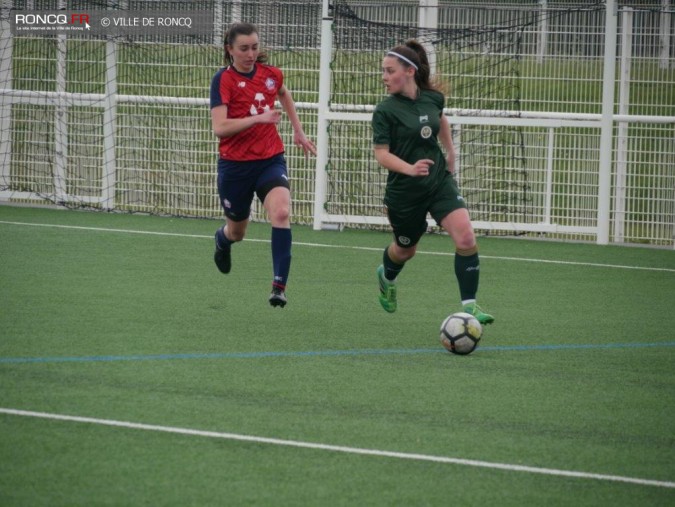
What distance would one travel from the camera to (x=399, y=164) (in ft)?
25.9

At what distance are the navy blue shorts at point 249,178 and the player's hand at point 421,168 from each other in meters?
1.72

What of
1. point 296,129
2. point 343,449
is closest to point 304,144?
point 296,129

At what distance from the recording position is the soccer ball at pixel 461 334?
7.51 meters

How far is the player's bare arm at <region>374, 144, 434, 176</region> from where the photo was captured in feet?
25.1

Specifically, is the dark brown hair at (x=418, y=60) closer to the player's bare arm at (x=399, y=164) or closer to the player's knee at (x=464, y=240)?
the player's bare arm at (x=399, y=164)

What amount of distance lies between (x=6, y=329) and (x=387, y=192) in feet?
8.74

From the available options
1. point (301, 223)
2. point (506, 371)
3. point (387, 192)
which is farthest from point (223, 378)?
point (301, 223)

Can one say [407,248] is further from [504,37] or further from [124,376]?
[504,37]

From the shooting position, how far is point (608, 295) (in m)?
10.6

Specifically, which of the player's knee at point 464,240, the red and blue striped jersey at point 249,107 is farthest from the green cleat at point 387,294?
the red and blue striped jersey at point 249,107

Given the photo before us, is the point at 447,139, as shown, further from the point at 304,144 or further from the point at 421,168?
the point at 304,144

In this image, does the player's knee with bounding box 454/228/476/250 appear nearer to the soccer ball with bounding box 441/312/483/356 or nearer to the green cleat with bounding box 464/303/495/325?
the green cleat with bounding box 464/303/495/325

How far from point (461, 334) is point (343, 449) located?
239cm

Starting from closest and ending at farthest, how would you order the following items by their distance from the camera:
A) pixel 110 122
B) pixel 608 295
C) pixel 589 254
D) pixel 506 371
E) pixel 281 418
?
1. pixel 281 418
2. pixel 506 371
3. pixel 608 295
4. pixel 589 254
5. pixel 110 122
